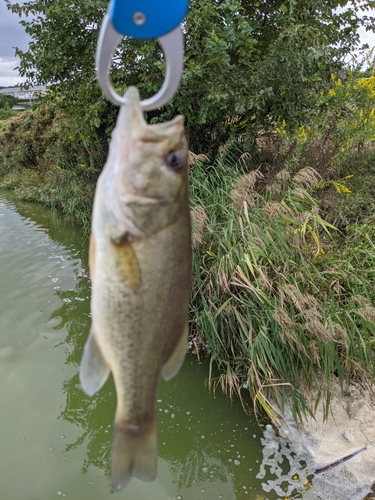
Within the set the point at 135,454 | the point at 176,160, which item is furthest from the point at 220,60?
the point at 135,454

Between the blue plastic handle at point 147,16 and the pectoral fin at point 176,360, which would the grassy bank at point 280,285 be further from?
the blue plastic handle at point 147,16

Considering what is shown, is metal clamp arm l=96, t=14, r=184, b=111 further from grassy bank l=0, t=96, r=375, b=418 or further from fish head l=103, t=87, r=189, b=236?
grassy bank l=0, t=96, r=375, b=418

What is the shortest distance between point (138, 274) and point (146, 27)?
2.00 feet

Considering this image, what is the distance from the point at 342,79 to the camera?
653 cm

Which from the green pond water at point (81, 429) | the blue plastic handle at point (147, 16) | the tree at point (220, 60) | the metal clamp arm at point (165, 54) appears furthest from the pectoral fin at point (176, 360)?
the tree at point (220, 60)

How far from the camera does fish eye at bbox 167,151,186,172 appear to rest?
1.07m

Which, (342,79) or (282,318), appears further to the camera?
(342,79)

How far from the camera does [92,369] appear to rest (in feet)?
3.73

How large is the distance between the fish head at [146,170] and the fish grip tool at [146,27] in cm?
11

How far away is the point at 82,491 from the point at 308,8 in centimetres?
632

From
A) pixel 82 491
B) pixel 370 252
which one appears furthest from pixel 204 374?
pixel 370 252

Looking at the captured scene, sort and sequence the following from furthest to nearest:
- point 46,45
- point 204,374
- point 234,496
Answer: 1. point 46,45
2. point 204,374
3. point 234,496

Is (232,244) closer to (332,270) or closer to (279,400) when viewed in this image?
(332,270)

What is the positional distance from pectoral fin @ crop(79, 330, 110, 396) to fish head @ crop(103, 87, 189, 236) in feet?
1.24
